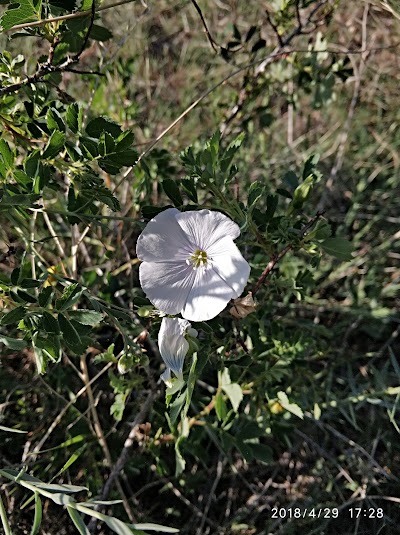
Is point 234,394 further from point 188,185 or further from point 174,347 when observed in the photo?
point 188,185

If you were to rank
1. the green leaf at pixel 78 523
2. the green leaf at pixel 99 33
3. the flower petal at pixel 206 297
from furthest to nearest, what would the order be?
1. the green leaf at pixel 99 33
2. the flower petal at pixel 206 297
3. the green leaf at pixel 78 523

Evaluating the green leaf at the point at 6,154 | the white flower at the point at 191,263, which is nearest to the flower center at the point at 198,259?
the white flower at the point at 191,263

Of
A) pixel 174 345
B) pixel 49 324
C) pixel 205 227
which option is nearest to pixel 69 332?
pixel 49 324

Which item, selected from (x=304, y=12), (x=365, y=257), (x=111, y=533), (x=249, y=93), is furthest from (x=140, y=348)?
(x=304, y=12)

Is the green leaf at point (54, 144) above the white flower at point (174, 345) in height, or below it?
above

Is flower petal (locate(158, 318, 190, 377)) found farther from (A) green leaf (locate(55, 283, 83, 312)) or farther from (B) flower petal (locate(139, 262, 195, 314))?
(A) green leaf (locate(55, 283, 83, 312))

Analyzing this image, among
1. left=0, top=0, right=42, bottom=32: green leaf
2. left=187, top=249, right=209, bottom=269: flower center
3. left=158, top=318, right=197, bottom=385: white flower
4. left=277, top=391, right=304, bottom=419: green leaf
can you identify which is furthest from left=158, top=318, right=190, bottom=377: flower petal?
left=0, top=0, right=42, bottom=32: green leaf

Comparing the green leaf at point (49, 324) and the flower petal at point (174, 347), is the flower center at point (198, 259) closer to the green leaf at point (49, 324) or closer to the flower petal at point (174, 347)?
the flower petal at point (174, 347)

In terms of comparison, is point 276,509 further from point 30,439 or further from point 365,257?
point 365,257
